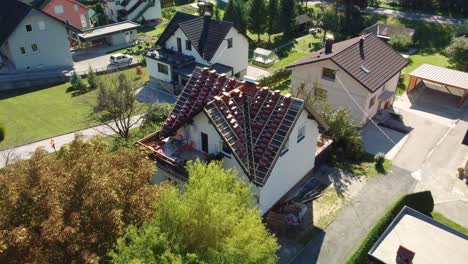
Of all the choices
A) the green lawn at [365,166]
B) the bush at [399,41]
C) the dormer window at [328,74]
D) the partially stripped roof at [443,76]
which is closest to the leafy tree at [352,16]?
the bush at [399,41]

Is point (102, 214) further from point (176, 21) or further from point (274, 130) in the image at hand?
point (176, 21)

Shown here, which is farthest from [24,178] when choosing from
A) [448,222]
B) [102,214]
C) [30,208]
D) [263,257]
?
[448,222]

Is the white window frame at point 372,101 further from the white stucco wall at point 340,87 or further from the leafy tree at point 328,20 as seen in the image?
the leafy tree at point 328,20

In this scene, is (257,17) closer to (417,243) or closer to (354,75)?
(354,75)

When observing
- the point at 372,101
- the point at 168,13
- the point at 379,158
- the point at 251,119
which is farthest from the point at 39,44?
the point at 379,158

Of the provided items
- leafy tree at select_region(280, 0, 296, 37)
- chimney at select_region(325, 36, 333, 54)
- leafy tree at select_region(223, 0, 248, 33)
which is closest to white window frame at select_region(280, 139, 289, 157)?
chimney at select_region(325, 36, 333, 54)
